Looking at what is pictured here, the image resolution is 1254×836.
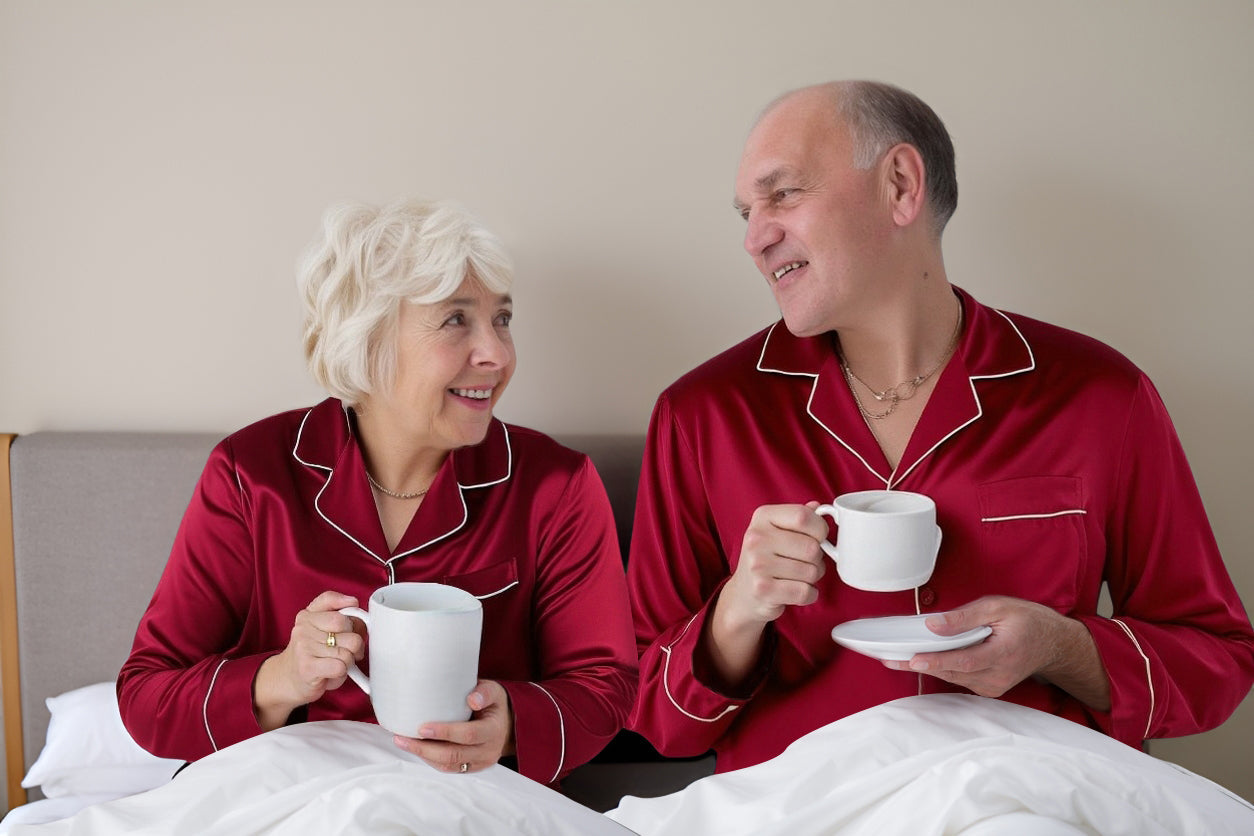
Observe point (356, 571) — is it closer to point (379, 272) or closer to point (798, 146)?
point (379, 272)

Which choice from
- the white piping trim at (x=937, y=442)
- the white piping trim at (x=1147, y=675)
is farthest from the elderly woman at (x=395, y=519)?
the white piping trim at (x=1147, y=675)

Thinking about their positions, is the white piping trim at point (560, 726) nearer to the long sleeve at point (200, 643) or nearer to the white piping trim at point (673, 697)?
the white piping trim at point (673, 697)

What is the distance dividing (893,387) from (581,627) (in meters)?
0.50

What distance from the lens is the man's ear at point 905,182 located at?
145 centimetres

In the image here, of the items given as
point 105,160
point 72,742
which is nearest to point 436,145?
point 105,160

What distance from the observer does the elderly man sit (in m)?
1.40

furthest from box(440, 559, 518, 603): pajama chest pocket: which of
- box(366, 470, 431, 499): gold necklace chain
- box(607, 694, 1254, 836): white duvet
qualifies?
box(607, 694, 1254, 836): white duvet

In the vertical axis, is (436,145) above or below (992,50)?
below

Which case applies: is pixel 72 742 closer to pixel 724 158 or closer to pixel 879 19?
pixel 724 158

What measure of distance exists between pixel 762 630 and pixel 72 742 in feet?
3.60

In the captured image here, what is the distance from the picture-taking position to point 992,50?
6.29 ft

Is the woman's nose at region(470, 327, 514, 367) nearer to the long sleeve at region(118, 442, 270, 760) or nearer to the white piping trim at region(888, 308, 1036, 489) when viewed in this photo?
the long sleeve at region(118, 442, 270, 760)

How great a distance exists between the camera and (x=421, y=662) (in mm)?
1119

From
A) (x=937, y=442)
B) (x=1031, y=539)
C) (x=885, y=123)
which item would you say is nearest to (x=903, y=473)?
(x=937, y=442)
